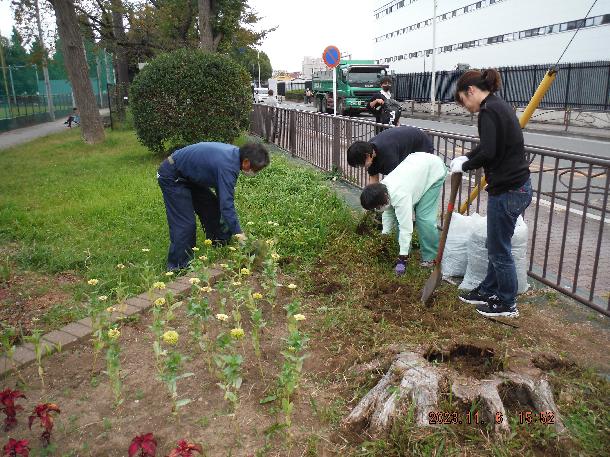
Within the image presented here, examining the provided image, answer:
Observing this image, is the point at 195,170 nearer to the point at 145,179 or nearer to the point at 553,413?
the point at 553,413

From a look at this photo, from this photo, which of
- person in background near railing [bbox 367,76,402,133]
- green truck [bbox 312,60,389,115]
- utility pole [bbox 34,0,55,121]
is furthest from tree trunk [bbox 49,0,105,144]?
green truck [bbox 312,60,389,115]

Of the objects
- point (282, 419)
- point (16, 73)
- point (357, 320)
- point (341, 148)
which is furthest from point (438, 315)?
point (16, 73)

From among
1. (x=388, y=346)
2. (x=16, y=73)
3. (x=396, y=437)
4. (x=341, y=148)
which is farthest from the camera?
(x=16, y=73)

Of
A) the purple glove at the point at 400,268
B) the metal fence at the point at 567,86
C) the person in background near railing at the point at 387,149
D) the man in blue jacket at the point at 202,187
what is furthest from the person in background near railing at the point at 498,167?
the metal fence at the point at 567,86

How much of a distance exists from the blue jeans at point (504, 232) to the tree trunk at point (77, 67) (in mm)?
13399

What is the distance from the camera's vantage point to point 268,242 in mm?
4121

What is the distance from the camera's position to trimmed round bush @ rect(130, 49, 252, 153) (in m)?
10.2

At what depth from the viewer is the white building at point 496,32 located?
2231 centimetres

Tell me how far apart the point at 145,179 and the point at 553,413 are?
7.64m

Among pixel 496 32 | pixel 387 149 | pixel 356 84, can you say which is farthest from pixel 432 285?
pixel 496 32

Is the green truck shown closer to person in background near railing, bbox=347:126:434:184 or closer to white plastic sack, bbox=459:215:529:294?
person in background near railing, bbox=347:126:434:184

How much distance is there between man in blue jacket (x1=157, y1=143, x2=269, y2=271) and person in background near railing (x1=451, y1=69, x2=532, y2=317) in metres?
1.55

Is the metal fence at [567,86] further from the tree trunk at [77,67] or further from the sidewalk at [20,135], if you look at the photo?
the sidewalk at [20,135]

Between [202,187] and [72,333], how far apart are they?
71.1 inches
